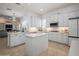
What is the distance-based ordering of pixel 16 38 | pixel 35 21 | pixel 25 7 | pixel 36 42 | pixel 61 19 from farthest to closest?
pixel 36 42, pixel 61 19, pixel 35 21, pixel 16 38, pixel 25 7

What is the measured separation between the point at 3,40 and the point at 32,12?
0.82 metres

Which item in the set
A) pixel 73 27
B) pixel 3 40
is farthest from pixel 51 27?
pixel 3 40

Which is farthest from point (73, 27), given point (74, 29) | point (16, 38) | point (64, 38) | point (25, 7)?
point (16, 38)

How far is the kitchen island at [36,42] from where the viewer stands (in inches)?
64.6

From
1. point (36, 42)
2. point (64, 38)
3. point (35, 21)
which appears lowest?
point (36, 42)

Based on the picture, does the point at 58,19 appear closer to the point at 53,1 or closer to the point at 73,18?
the point at 73,18

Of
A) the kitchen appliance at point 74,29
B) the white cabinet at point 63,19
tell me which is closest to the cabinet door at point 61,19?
the white cabinet at point 63,19

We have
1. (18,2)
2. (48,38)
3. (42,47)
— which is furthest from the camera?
(42,47)

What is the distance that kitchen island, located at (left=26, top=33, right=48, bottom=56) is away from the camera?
1641mm

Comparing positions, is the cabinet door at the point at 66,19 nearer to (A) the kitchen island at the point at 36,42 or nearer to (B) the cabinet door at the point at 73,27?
(B) the cabinet door at the point at 73,27

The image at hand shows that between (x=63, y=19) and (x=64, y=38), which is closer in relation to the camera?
(x=64, y=38)

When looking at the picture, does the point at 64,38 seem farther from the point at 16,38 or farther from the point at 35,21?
the point at 16,38

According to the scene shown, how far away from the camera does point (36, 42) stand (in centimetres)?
202

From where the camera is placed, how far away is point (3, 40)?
4.67 ft
